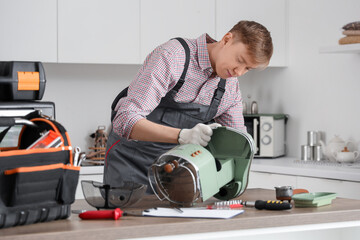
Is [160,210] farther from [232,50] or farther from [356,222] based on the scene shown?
[232,50]

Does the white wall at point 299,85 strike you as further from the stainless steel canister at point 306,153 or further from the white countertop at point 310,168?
the white countertop at point 310,168

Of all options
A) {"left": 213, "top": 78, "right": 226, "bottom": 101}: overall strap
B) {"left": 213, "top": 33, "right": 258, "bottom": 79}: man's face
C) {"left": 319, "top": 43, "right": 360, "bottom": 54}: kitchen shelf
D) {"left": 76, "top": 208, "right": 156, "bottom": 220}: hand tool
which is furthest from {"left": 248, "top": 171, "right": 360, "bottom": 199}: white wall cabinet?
{"left": 76, "top": 208, "right": 156, "bottom": 220}: hand tool

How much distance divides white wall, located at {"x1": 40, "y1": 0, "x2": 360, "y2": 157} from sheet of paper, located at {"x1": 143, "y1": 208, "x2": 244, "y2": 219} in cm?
213

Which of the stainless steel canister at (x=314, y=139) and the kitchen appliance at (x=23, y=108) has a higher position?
the kitchen appliance at (x=23, y=108)

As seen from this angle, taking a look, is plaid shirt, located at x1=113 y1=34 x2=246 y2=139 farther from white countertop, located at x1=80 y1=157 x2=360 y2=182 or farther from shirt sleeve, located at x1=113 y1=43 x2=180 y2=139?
white countertop, located at x1=80 y1=157 x2=360 y2=182

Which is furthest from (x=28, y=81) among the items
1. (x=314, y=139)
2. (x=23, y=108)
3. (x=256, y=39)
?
(x=314, y=139)

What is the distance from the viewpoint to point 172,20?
12.4 ft

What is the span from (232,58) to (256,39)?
0.44ft

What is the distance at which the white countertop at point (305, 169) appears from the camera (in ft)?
10.1

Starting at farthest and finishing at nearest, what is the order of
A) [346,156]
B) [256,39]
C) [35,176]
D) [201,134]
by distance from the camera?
[346,156]
[256,39]
[201,134]
[35,176]

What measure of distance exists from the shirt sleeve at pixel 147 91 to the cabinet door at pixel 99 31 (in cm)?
149

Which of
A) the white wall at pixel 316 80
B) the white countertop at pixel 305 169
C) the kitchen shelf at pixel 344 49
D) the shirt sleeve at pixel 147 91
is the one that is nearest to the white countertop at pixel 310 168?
the white countertop at pixel 305 169

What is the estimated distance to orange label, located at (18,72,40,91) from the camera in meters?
2.04

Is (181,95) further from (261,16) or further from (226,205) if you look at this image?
(261,16)
